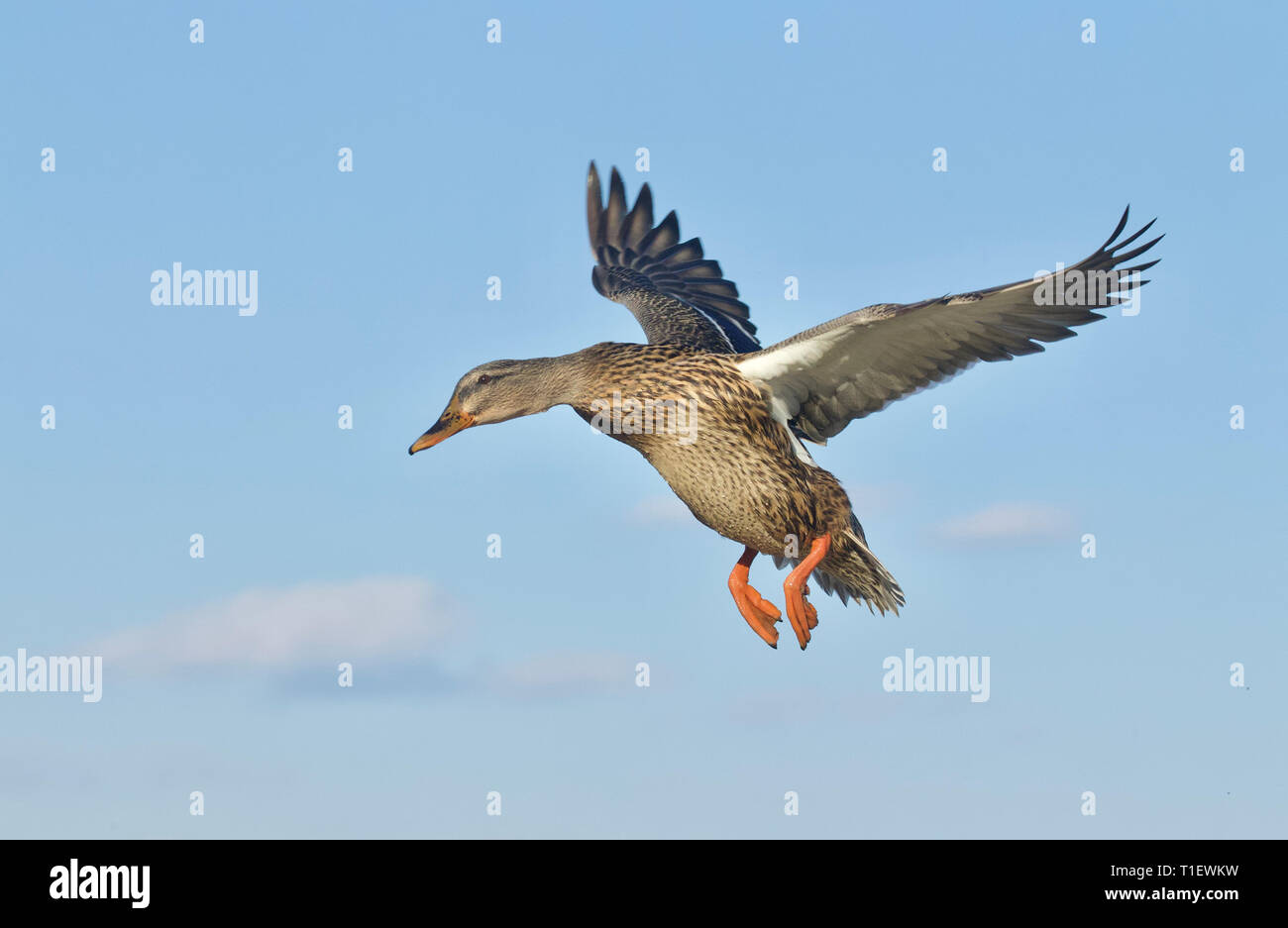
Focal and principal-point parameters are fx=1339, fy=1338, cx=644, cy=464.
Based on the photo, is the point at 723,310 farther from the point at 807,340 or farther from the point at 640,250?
the point at 807,340

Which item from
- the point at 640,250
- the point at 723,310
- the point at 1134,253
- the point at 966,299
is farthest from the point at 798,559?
the point at 640,250

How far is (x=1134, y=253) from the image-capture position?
344 inches

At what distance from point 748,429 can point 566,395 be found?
135 centimetres

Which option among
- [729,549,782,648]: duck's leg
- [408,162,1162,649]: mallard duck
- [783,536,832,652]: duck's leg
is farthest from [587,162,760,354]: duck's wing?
[783,536,832,652]: duck's leg

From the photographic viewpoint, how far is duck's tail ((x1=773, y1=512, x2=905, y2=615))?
9.83 meters

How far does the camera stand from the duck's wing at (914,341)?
28.7 ft

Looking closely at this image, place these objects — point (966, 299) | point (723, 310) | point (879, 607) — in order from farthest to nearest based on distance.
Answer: point (723, 310) < point (879, 607) < point (966, 299)

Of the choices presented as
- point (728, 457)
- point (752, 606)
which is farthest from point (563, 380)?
point (752, 606)

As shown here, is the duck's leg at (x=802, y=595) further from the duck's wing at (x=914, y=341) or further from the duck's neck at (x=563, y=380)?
the duck's neck at (x=563, y=380)

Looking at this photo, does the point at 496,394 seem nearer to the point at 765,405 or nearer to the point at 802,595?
the point at 765,405

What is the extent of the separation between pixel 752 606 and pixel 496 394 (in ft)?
7.99

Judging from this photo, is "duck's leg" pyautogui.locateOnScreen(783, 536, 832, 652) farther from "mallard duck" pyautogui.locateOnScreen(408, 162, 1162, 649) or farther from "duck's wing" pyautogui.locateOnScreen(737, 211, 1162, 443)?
"duck's wing" pyautogui.locateOnScreen(737, 211, 1162, 443)

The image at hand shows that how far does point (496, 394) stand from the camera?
976cm

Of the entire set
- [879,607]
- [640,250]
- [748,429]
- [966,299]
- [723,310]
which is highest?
[640,250]
